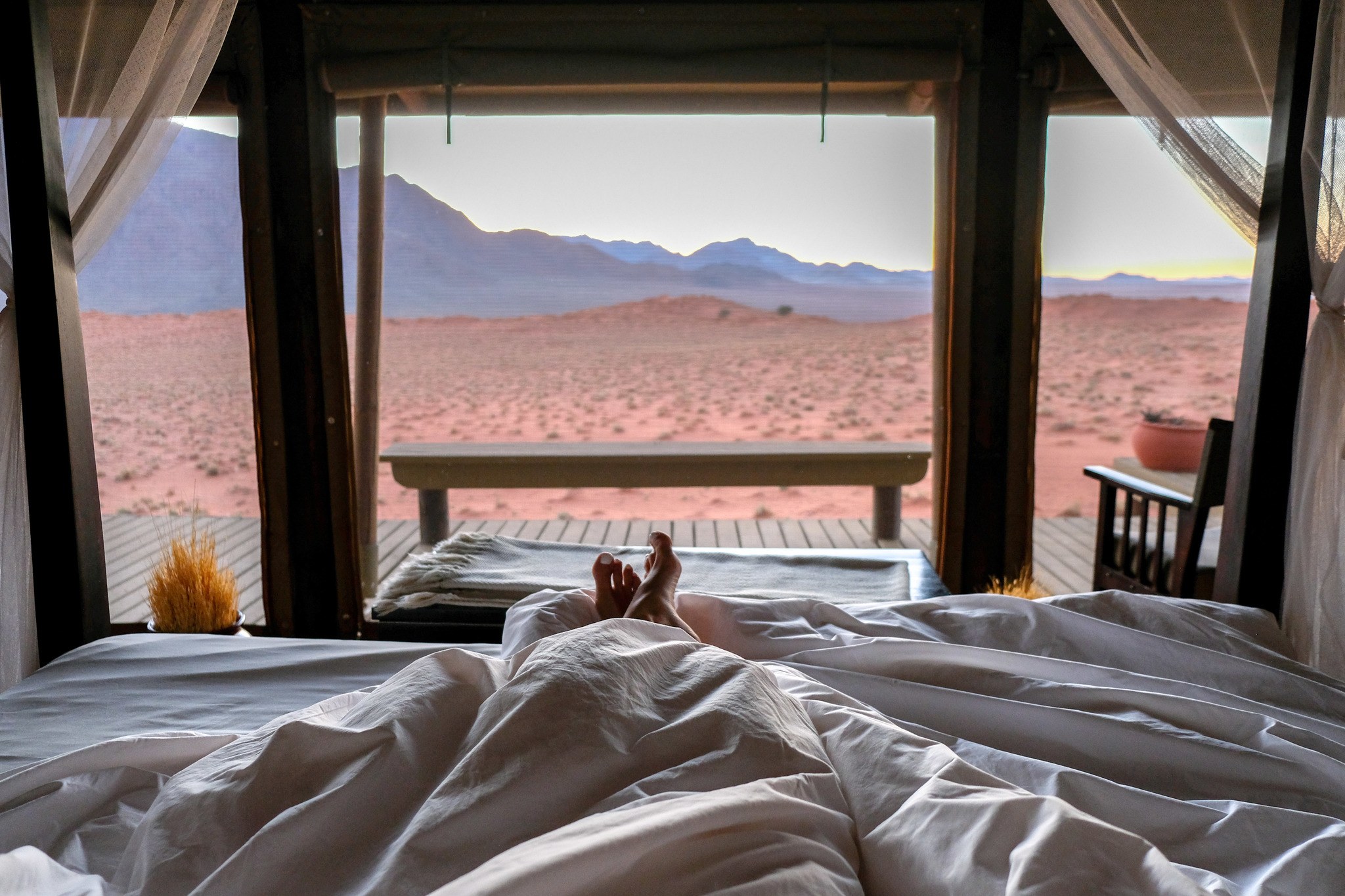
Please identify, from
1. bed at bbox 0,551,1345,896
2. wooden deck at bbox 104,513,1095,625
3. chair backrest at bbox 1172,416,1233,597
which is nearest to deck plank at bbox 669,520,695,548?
wooden deck at bbox 104,513,1095,625

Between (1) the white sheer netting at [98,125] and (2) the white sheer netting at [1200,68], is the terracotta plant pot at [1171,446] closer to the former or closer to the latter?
(2) the white sheer netting at [1200,68]

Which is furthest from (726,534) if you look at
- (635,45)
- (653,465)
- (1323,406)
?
(1323,406)

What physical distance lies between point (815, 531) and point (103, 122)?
3166 millimetres

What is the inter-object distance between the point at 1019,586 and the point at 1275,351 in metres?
1.28

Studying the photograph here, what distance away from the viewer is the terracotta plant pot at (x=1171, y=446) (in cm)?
366

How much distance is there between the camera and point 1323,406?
1758 millimetres

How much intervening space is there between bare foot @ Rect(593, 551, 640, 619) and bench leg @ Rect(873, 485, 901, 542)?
2.33 meters

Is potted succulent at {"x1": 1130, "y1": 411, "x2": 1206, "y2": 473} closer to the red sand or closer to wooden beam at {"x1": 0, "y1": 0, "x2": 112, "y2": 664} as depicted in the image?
the red sand

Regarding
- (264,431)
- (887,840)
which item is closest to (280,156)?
(264,431)

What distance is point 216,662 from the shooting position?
157 centimetres

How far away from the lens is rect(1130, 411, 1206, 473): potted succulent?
366 centimetres

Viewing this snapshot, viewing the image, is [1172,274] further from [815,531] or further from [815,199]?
[815,531]

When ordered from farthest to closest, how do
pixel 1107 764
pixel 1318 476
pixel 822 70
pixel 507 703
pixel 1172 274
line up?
pixel 1172 274
pixel 822 70
pixel 1318 476
pixel 1107 764
pixel 507 703

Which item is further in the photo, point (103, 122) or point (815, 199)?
point (815, 199)
